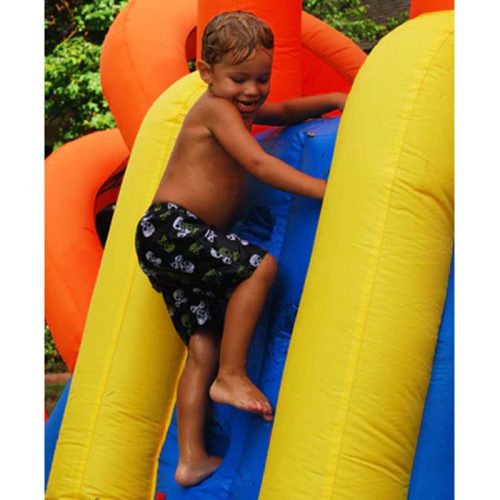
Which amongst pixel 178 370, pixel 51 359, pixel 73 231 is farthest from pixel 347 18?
pixel 178 370

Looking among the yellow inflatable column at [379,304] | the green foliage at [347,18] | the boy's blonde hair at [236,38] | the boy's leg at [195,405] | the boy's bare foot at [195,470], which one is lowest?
the boy's bare foot at [195,470]

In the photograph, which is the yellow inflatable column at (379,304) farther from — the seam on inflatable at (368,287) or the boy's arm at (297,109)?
the boy's arm at (297,109)

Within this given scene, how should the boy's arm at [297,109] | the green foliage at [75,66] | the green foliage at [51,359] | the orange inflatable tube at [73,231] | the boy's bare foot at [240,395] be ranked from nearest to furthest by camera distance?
the boy's bare foot at [240,395], the boy's arm at [297,109], the orange inflatable tube at [73,231], the green foliage at [75,66], the green foliage at [51,359]

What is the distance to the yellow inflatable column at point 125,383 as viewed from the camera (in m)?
2.87

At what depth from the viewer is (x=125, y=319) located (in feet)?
9.68

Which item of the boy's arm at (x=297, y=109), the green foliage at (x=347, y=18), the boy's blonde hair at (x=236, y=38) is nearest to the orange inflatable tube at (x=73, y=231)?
the boy's arm at (x=297, y=109)

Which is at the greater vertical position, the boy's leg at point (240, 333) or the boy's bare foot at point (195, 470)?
the boy's leg at point (240, 333)

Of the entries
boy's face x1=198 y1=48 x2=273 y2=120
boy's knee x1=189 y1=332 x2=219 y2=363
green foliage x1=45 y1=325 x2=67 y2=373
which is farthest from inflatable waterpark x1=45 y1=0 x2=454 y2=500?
green foliage x1=45 y1=325 x2=67 y2=373

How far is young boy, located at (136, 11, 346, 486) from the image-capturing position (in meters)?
2.51

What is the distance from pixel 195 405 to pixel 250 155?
26.5 inches

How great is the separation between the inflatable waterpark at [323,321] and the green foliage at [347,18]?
5.12m

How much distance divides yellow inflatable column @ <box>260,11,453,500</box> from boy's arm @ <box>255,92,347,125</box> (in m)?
0.55

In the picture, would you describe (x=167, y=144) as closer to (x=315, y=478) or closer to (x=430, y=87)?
(x=430, y=87)
